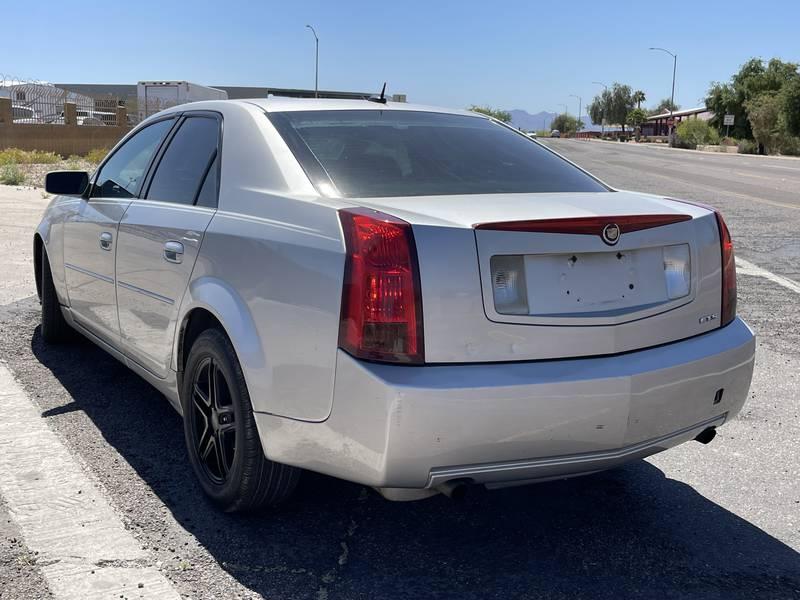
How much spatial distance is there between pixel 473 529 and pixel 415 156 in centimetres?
153

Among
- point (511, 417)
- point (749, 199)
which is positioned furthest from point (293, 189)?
point (749, 199)

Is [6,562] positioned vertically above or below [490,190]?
below

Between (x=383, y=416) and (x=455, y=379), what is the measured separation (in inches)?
9.8

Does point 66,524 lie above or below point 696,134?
below

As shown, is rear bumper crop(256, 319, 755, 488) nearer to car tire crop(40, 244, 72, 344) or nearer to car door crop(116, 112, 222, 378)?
car door crop(116, 112, 222, 378)

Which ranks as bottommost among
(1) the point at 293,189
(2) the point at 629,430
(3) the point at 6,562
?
(3) the point at 6,562

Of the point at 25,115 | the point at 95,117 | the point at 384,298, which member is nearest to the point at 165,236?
the point at 384,298

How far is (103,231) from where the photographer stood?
15.3ft

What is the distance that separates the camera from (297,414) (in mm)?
3000

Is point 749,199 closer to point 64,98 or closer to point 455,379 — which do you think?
point 455,379

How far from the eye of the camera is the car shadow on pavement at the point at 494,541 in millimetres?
3045

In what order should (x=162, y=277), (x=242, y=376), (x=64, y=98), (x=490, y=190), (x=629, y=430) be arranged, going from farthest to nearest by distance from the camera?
(x=64, y=98)
(x=162, y=277)
(x=490, y=190)
(x=242, y=376)
(x=629, y=430)

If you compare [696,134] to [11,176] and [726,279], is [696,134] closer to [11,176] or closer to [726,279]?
[11,176]

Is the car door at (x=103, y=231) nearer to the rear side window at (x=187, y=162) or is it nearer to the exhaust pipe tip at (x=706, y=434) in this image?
the rear side window at (x=187, y=162)
